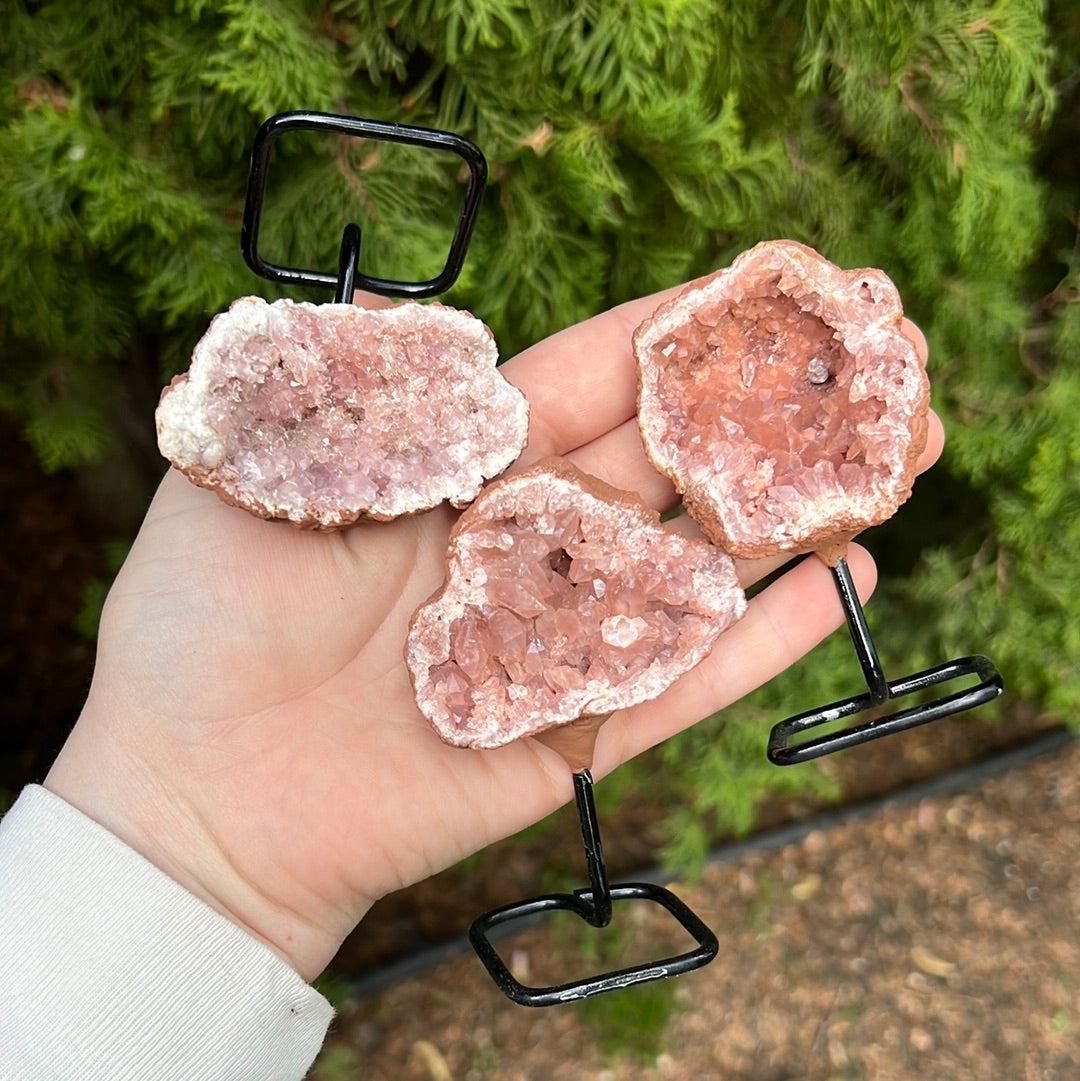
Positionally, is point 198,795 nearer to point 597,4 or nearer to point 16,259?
point 16,259

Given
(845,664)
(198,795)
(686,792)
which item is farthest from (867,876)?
(198,795)

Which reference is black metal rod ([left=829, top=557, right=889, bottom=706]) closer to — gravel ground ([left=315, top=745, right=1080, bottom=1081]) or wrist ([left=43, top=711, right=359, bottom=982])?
wrist ([left=43, top=711, right=359, bottom=982])

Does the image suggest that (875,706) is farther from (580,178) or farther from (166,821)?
(166,821)

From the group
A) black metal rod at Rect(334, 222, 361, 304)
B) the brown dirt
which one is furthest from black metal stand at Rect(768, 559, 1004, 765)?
the brown dirt

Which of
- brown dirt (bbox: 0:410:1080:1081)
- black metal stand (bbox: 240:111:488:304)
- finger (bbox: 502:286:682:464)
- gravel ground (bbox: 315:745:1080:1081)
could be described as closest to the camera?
black metal stand (bbox: 240:111:488:304)

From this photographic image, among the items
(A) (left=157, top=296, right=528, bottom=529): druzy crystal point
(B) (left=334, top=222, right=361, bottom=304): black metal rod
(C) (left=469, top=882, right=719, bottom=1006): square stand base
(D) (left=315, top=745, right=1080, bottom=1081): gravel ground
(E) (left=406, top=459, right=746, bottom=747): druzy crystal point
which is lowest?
(D) (left=315, top=745, right=1080, bottom=1081): gravel ground
